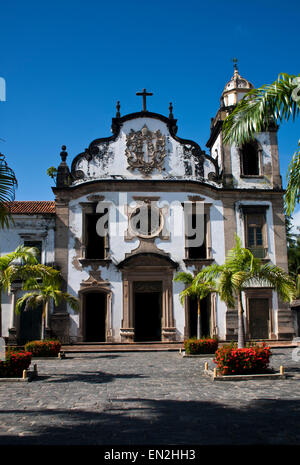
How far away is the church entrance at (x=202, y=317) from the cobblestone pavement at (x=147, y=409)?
8619mm

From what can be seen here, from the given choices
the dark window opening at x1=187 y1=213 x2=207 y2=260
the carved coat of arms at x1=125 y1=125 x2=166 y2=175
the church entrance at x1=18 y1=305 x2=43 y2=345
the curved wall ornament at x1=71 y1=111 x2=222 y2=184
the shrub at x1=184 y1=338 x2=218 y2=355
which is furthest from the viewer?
the curved wall ornament at x1=71 y1=111 x2=222 y2=184

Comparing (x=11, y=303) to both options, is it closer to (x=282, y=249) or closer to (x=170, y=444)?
(x=282, y=249)

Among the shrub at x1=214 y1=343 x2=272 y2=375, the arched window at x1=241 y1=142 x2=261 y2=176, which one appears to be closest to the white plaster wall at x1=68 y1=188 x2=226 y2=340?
the arched window at x1=241 y1=142 x2=261 y2=176

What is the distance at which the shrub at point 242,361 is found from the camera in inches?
432

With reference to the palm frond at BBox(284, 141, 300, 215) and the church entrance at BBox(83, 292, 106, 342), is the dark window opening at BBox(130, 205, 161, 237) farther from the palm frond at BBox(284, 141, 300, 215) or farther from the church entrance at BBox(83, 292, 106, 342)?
the palm frond at BBox(284, 141, 300, 215)

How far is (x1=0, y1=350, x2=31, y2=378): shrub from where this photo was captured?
10914 mm

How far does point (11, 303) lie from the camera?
2042cm

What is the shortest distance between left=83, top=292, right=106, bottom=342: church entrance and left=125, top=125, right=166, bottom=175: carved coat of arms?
6.72 m

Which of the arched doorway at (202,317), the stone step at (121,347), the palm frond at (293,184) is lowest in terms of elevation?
the stone step at (121,347)

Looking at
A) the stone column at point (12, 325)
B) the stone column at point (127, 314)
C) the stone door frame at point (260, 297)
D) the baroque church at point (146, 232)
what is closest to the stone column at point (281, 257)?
the baroque church at point (146, 232)

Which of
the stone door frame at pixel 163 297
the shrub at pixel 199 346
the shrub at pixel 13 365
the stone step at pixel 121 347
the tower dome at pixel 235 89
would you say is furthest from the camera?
the tower dome at pixel 235 89

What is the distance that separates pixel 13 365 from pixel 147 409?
4855 millimetres

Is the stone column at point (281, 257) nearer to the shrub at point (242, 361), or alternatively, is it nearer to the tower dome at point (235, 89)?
the tower dome at point (235, 89)
